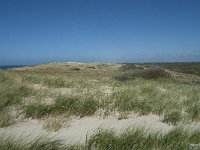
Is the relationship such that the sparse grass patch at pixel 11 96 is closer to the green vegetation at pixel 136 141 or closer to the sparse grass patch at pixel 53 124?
the sparse grass patch at pixel 53 124

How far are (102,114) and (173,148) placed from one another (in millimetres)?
2575

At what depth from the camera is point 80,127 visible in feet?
19.2

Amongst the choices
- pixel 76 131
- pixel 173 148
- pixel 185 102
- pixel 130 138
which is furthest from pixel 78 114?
pixel 185 102

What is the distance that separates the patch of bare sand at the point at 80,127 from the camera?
16.8ft

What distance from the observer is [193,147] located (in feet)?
14.8

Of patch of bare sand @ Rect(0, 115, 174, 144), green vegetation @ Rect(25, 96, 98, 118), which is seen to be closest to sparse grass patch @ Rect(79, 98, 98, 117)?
green vegetation @ Rect(25, 96, 98, 118)

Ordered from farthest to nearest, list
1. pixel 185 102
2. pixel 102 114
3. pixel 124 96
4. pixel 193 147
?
pixel 185 102 → pixel 124 96 → pixel 102 114 → pixel 193 147

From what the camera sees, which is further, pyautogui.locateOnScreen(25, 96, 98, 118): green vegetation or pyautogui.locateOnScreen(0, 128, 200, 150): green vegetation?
pyautogui.locateOnScreen(25, 96, 98, 118): green vegetation

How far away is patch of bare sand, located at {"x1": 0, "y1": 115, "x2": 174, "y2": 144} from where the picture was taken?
5.11m

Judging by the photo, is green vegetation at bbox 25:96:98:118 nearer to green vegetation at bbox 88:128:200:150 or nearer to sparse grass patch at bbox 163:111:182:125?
sparse grass patch at bbox 163:111:182:125

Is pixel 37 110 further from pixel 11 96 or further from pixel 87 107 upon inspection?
pixel 87 107

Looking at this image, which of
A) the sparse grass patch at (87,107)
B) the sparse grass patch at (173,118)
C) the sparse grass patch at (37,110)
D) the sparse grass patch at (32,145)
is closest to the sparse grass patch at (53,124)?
the sparse grass patch at (37,110)

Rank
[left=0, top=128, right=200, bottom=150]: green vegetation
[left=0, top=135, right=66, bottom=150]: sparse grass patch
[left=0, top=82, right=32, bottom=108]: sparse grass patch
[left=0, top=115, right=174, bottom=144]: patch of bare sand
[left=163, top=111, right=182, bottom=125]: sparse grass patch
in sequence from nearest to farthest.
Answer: [left=0, top=135, right=66, bottom=150]: sparse grass patch
[left=0, top=128, right=200, bottom=150]: green vegetation
[left=0, top=115, right=174, bottom=144]: patch of bare sand
[left=0, top=82, right=32, bottom=108]: sparse grass patch
[left=163, top=111, right=182, bottom=125]: sparse grass patch

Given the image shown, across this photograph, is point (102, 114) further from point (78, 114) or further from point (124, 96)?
point (124, 96)
